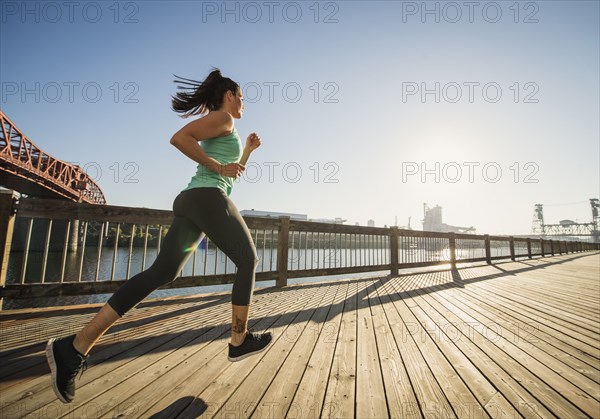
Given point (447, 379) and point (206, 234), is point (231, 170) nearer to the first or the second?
point (206, 234)

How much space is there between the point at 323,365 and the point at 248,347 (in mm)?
517

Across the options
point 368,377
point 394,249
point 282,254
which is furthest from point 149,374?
point 394,249

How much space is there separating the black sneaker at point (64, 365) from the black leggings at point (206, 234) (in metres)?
0.37

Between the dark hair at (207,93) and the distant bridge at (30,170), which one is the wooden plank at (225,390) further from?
the distant bridge at (30,170)

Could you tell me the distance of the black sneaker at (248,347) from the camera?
5.20ft

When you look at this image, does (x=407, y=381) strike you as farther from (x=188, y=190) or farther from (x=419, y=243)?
(x=419, y=243)

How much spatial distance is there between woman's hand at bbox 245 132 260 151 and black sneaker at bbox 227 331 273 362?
137 centimetres

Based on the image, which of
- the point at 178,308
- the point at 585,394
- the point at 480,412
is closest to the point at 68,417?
the point at 480,412

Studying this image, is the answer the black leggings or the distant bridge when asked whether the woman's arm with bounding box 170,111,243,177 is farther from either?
the distant bridge

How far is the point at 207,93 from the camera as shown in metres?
1.86

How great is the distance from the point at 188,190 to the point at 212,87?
0.81 metres

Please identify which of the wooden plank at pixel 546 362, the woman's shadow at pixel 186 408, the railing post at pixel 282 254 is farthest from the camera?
the railing post at pixel 282 254

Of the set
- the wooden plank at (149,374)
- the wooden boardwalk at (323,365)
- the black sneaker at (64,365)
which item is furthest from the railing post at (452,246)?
the black sneaker at (64,365)

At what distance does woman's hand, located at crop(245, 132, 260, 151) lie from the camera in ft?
6.98
